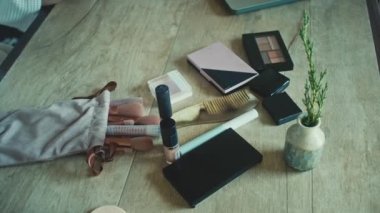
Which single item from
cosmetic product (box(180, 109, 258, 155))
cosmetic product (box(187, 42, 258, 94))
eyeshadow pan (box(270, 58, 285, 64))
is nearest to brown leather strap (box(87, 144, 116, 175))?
cosmetic product (box(180, 109, 258, 155))

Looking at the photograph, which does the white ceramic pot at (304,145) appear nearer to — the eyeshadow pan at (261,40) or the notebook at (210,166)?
the notebook at (210,166)

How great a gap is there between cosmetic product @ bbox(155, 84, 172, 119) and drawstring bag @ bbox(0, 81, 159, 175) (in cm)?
8

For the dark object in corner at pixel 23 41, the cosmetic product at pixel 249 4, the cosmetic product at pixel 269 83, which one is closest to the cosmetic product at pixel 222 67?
the cosmetic product at pixel 269 83

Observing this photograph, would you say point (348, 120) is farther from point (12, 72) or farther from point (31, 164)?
point (12, 72)

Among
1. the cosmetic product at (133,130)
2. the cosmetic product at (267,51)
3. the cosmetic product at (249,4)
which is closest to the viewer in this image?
the cosmetic product at (133,130)

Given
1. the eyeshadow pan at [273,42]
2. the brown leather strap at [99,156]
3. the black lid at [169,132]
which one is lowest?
the brown leather strap at [99,156]

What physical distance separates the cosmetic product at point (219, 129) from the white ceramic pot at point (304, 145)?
0.10 metres

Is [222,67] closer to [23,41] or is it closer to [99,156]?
[99,156]

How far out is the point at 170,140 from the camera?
57cm

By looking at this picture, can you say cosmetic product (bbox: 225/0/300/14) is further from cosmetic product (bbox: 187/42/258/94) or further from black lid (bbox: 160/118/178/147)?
black lid (bbox: 160/118/178/147)

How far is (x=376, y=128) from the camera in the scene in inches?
24.6

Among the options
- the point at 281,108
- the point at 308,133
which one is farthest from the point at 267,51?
the point at 308,133

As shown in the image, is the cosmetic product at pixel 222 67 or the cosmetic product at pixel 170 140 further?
the cosmetic product at pixel 222 67

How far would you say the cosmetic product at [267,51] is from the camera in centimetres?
73
